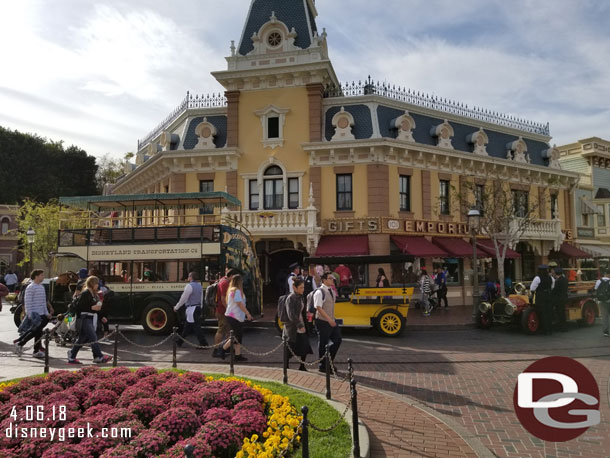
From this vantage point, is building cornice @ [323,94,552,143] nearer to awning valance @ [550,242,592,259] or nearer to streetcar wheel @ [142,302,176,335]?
awning valance @ [550,242,592,259]

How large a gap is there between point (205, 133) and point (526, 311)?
53.5ft

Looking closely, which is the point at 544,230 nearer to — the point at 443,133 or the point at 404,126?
the point at 443,133

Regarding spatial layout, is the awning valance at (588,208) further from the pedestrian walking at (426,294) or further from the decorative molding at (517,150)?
the pedestrian walking at (426,294)

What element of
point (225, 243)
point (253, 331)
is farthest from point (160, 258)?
point (253, 331)

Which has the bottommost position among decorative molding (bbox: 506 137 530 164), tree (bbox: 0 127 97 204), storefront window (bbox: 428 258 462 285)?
storefront window (bbox: 428 258 462 285)

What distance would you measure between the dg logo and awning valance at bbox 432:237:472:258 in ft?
57.2

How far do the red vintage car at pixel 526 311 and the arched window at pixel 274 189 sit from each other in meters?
10.5

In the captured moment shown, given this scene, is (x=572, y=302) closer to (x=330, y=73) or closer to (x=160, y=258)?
(x=160, y=258)

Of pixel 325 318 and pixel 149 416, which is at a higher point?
pixel 325 318

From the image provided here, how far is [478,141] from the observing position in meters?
23.1

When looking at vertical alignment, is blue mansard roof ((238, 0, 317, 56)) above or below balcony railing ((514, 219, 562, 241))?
above

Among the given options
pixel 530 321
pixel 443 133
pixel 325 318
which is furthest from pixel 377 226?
pixel 325 318

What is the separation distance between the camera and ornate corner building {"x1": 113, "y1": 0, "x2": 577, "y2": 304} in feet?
66.3

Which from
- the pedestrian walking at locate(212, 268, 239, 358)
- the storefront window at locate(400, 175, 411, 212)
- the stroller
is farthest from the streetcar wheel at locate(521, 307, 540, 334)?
the stroller
